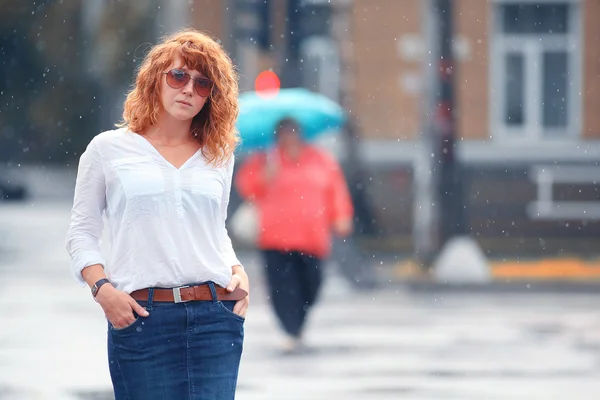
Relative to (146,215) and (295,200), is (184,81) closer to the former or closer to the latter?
(146,215)

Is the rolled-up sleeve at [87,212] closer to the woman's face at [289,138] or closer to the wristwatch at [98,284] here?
the wristwatch at [98,284]

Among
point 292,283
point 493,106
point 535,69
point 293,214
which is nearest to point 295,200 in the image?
point 293,214

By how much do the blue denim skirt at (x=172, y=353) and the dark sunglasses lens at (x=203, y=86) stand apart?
0.59 meters

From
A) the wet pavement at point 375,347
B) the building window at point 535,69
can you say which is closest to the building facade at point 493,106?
the building window at point 535,69

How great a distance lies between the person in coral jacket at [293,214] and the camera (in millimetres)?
9953

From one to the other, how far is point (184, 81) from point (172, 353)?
76 centimetres

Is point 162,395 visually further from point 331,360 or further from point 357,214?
point 357,214

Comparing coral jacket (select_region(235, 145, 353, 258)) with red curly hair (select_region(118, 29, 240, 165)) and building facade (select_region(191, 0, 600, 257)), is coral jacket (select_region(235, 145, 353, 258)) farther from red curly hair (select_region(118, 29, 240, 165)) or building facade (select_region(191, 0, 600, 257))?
building facade (select_region(191, 0, 600, 257))

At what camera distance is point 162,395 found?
3877mm

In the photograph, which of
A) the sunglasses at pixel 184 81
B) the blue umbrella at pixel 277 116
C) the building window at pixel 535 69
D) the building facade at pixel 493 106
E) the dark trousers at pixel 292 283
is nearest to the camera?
the sunglasses at pixel 184 81

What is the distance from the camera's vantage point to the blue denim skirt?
387 cm

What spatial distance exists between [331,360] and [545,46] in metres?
12.1

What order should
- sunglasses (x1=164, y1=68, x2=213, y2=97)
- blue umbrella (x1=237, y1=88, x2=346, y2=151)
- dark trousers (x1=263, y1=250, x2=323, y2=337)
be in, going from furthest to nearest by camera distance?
blue umbrella (x1=237, y1=88, x2=346, y2=151), dark trousers (x1=263, y1=250, x2=323, y2=337), sunglasses (x1=164, y1=68, x2=213, y2=97)

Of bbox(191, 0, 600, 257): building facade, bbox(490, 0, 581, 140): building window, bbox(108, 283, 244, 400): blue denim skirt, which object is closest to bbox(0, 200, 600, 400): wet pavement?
bbox(108, 283, 244, 400): blue denim skirt
